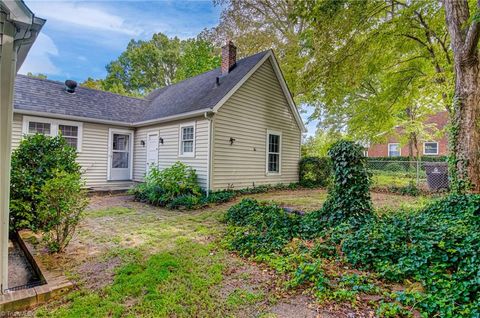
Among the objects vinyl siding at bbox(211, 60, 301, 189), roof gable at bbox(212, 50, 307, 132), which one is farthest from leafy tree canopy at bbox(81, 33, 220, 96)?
vinyl siding at bbox(211, 60, 301, 189)

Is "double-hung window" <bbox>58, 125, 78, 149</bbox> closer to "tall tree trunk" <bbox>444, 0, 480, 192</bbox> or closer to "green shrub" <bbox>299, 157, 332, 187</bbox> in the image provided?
"green shrub" <bbox>299, 157, 332, 187</bbox>

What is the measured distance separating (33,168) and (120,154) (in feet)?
23.1

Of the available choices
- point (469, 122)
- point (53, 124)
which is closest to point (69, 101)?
point (53, 124)

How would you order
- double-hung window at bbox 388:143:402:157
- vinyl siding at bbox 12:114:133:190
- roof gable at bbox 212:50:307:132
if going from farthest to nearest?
double-hung window at bbox 388:143:402:157, vinyl siding at bbox 12:114:133:190, roof gable at bbox 212:50:307:132

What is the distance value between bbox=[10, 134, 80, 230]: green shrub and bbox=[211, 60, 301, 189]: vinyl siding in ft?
14.9

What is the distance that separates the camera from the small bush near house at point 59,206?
3.75 metres

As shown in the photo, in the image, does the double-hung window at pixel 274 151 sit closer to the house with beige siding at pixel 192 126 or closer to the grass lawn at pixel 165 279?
the house with beige siding at pixel 192 126

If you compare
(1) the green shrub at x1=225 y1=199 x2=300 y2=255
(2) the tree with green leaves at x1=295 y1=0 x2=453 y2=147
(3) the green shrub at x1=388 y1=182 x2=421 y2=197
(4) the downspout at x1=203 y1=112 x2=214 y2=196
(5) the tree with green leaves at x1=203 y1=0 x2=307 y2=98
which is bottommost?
(1) the green shrub at x1=225 y1=199 x2=300 y2=255

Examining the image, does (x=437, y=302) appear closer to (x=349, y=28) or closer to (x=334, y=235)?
(x=334, y=235)

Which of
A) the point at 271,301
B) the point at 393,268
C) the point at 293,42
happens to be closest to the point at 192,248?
the point at 271,301

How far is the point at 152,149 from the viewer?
1136cm

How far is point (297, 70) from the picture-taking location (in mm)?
13336

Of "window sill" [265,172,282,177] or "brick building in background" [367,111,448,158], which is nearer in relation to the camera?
"window sill" [265,172,282,177]

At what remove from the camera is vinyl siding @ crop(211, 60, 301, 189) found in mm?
9367
